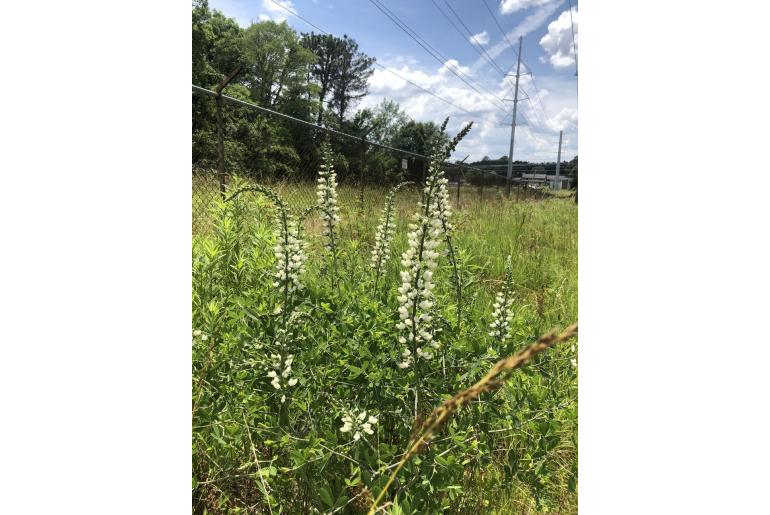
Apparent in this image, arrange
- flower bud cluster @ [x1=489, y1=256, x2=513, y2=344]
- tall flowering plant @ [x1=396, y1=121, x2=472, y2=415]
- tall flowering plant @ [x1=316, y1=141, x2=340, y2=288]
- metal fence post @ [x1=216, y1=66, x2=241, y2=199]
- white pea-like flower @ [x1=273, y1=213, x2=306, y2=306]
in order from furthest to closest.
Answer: tall flowering plant @ [x1=316, y1=141, x2=340, y2=288] < metal fence post @ [x1=216, y1=66, x2=241, y2=199] < flower bud cluster @ [x1=489, y1=256, x2=513, y2=344] < white pea-like flower @ [x1=273, y1=213, x2=306, y2=306] < tall flowering plant @ [x1=396, y1=121, x2=472, y2=415]

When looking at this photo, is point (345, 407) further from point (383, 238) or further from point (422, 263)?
point (383, 238)

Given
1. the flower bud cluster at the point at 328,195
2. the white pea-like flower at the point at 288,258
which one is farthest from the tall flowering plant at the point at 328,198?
the white pea-like flower at the point at 288,258

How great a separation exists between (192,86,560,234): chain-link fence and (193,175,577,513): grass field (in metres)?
0.08

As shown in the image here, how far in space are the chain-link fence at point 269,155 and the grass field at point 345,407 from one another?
8 cm

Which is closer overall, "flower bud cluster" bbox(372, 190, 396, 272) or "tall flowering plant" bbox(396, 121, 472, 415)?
"tall flowering plant" bbox(396, 121, 472, 415)

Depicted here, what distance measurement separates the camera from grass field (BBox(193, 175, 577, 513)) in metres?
0.98

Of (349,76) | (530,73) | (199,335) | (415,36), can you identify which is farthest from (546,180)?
(199,335)

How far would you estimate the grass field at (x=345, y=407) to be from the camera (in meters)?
0.98

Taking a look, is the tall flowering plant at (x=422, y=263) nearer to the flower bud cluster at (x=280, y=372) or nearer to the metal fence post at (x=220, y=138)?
the flower bud cluster at (x=280, y=372)

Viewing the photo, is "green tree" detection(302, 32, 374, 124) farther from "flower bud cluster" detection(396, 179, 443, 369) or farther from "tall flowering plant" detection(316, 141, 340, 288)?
"flower bud cluster" detection(396, 179, 443, 369)

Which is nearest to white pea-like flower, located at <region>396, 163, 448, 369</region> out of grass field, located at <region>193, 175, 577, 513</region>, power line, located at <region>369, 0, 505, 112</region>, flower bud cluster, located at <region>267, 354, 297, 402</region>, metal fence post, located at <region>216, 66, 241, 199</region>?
grass field, located at <region>193, 175, 577, 513</region>
